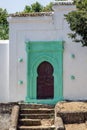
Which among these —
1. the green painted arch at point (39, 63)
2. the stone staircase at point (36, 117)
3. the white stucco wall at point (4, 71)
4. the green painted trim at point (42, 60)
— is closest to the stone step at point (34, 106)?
the stone staircase at point (36, 117)

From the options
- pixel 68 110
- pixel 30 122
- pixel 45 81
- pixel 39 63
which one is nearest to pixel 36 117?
pixel 30 122

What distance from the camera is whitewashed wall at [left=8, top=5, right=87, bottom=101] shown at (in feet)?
67.2

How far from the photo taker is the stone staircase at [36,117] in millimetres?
17987

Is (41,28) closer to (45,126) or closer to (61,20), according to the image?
(61,20)

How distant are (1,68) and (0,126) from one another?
10.4 ft

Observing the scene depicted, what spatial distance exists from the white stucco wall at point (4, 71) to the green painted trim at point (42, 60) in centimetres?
104

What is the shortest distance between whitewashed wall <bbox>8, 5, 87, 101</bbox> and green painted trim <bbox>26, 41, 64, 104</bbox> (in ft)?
0.67

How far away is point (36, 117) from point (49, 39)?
3763 millimetres

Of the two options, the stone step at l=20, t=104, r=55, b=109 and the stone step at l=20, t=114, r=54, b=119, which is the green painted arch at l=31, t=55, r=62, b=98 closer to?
the stone step at l=20, t=104, r=55, b=109

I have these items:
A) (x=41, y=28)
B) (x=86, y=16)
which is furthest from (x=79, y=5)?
(x=41, y=28)

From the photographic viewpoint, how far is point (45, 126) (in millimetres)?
18000

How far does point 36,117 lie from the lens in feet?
62.5

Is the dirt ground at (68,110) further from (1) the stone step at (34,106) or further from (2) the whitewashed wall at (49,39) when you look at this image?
(2) the whitewashed wall at (49,39)

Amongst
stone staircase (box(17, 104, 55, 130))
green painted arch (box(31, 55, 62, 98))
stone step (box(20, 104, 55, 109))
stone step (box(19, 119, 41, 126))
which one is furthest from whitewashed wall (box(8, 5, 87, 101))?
stone step (box(19, 119, 41, 126))
